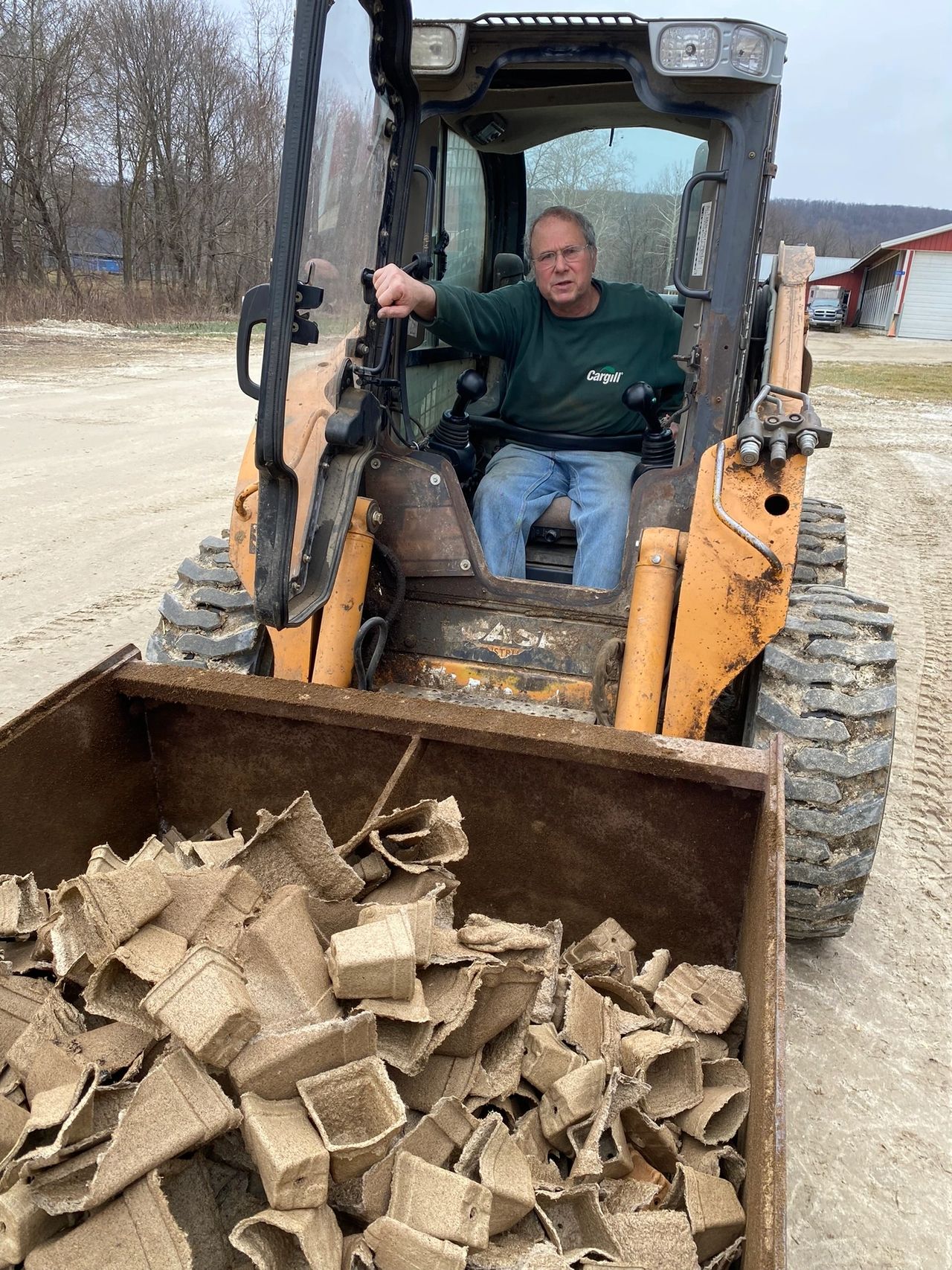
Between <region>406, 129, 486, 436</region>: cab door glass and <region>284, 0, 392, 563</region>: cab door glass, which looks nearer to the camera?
<region>284, 0, 392, 563</region>: cab door glass

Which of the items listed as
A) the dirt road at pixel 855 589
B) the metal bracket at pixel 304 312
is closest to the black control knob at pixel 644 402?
the metal bracket at pixel 304 312

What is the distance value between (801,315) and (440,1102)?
7.97 ft

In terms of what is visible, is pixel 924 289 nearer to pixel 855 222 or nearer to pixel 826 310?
pixel 826 310

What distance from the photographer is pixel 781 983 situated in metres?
1.62

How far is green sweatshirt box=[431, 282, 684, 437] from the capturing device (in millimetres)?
3398

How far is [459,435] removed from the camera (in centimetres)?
355

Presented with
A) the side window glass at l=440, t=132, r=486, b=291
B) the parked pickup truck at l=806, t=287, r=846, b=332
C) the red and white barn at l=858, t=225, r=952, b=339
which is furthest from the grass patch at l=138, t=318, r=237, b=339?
the red and white barn at l=858, t=225, r=952, b=339

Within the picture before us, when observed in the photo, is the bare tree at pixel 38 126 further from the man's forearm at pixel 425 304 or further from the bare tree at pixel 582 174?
the man's forearm at pixel 425 304

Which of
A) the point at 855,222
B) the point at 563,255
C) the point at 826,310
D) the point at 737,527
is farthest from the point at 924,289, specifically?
the point at 855,222

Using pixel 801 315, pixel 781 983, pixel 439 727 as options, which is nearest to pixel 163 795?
pixel 439 727

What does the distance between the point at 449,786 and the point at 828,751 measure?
936 mm

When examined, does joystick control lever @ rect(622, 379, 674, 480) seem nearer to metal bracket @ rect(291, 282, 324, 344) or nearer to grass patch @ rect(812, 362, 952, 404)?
metal bracket @ rect(291, 282, 324, 344)

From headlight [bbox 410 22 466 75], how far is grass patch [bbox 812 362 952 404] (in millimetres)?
15233

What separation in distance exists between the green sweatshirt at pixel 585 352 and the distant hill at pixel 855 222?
7737 centimetres
